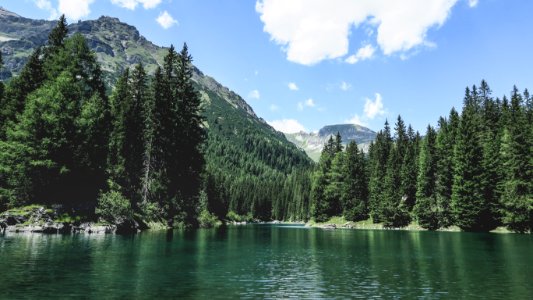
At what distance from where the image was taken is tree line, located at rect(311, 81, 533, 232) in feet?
255

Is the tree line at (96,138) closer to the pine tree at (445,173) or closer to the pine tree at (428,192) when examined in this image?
the pine tree at (428,192)

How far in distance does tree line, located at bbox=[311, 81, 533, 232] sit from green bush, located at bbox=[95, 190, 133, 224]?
65316 mm

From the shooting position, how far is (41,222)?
171 ft

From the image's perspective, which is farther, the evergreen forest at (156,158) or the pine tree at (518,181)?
the pine tree at (518,181)

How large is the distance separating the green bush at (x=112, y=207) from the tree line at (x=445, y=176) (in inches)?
2571

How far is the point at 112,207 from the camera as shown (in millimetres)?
58875

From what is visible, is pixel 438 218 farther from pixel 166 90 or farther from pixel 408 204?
pixel 166 90

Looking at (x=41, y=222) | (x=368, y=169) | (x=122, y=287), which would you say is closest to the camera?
(x=122, y=287)

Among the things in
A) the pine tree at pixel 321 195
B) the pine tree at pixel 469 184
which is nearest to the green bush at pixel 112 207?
the pine tree at pixel 469 184

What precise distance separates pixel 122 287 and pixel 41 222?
3997 cm

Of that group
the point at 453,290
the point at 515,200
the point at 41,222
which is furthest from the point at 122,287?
the point at 515,200

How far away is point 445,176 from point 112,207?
7169 centimetres

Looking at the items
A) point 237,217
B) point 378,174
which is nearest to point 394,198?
point 378,174

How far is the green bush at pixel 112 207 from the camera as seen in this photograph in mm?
58094
